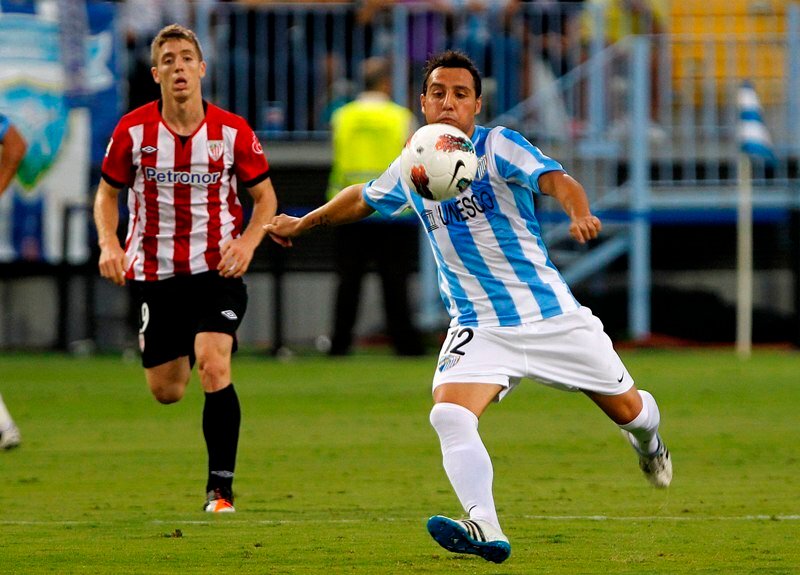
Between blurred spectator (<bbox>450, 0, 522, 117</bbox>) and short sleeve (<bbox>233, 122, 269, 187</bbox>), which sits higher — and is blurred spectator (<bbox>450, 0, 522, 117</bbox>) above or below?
above

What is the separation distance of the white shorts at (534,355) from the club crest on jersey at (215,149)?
214 cm

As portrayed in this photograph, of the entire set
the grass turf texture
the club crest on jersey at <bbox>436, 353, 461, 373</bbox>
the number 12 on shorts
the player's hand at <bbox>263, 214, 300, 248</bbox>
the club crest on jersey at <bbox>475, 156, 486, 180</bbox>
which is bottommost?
the grass turf texture

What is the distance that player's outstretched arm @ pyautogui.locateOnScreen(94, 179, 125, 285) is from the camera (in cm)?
768

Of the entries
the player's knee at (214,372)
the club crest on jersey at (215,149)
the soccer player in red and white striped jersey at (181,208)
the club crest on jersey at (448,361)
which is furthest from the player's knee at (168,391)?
the club crest on jersey at (448,361)

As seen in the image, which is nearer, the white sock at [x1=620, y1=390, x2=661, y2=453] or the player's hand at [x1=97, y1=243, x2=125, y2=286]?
the white sock at [x1=620, y1=390, x2=661, y2=453]

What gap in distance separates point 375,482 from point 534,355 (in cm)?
237

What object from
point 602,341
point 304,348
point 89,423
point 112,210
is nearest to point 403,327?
point 304,348

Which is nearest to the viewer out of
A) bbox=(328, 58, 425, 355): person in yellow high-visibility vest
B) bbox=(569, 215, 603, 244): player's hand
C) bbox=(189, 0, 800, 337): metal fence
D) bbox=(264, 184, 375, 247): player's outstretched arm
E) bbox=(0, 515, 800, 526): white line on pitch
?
bbox=(569, 215, 603, 244): player's hand

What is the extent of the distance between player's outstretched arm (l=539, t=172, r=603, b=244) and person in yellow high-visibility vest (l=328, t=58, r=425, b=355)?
9879 millimetres

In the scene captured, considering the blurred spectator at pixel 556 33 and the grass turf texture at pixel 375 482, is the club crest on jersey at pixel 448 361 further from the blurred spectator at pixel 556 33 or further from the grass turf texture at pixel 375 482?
the blurred spectator at pixel 556 33

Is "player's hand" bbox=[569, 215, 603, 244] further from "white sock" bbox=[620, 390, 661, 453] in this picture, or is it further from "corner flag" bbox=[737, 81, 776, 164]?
"corner flag" bbox=[737, 81, 776, 164]

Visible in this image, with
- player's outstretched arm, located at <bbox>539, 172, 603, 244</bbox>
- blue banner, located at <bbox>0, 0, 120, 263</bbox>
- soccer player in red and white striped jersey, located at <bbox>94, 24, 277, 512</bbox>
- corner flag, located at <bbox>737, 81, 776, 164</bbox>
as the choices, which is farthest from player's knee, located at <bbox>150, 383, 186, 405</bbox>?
corner flag, located at <bbox>737, 81, 776, 164</bbox>

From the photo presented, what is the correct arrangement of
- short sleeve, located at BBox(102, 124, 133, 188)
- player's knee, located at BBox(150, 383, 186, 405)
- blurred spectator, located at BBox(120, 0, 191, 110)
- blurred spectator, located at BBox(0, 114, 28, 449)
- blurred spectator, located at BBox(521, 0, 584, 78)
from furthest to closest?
blurred spectator, located at BBox(521, 0, 584, 78) < blurred spectator, located at BBox(120, 0, 191, 110) < blurred spectator, located at BBox(0, 114, 28, 449) < player's knee, located at BBox(150, 383, 186, 405) < short sleeve, located at BBox(102, 124, 133, 188)

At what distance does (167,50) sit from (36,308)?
10672 mm
